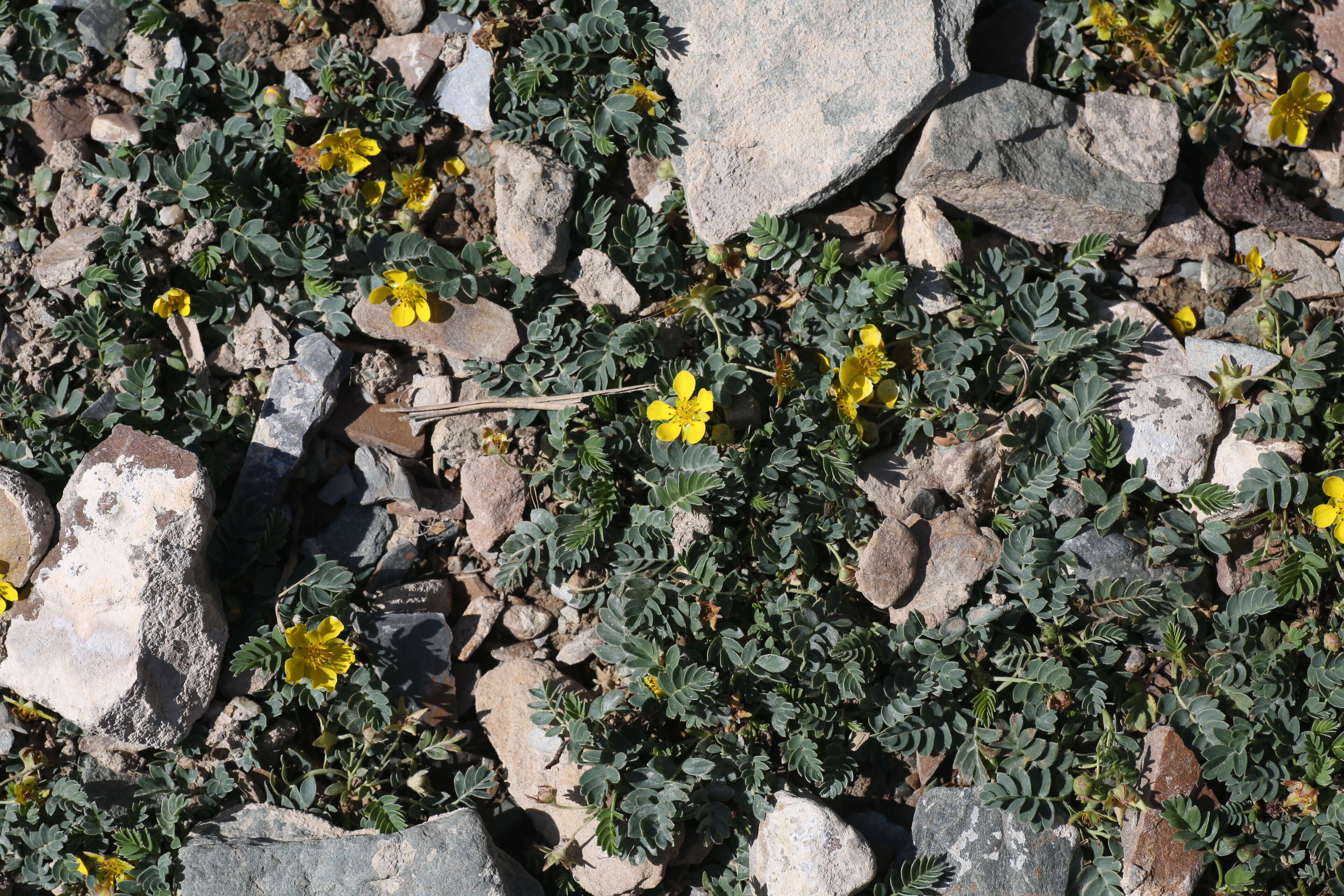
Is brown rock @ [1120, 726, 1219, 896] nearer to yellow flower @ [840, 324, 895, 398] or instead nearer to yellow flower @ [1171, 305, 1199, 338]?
yellow flower @ [1171, 305, 1199, 338]

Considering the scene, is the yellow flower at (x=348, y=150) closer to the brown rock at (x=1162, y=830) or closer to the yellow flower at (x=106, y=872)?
the yellow flower at (x=106, y=872)

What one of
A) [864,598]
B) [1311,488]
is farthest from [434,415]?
[1311,488]

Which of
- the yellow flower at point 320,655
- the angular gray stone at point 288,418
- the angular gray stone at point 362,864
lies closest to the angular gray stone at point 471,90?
the angular gray stone at point 288,418

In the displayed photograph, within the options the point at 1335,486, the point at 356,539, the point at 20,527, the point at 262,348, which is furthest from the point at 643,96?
the point at 1335,486

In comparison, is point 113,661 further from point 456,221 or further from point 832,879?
point 832,879

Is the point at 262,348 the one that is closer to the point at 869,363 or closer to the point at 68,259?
the point at 68,259

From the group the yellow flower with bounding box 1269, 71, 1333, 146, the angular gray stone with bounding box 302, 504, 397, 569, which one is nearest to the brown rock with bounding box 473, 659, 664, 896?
the angular gray stone with bounding box 302, 504, 397, 569
